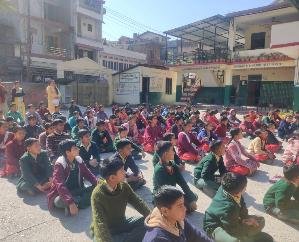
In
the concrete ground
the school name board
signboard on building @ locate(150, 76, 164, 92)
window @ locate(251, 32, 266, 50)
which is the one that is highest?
window @ locate(251, 32, 266, 50)

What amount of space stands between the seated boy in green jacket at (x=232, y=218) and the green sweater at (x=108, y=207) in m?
0.78

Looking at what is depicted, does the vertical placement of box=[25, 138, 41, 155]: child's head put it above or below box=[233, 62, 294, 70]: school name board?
below

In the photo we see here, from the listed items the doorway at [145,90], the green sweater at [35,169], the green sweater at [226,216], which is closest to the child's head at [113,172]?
the green sweater at [226,216]

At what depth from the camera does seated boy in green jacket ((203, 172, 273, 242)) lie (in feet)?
11.1

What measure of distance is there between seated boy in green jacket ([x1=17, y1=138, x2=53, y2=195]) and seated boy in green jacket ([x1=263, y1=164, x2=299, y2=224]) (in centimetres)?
352

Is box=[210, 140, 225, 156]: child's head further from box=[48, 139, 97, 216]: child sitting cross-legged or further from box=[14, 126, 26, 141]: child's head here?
box=[14, 126, 26, 141]: child's head

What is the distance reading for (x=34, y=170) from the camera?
17.6ft

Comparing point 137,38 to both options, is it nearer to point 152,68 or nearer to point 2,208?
point 152,68

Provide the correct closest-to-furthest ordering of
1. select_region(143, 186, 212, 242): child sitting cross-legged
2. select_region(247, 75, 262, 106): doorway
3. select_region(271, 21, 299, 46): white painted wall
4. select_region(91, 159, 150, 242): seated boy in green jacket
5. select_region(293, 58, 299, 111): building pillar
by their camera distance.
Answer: select_region(143, 186, 212, 242): child sitting cross-legged
select_region(91, 159, 150, 242): seated boy in green jacket
select_region(271, 21, 299, 46): white painted wall
select_region(293, 58, 299, 111): building pillar
select_region(247, 75, 262, 106): doorway

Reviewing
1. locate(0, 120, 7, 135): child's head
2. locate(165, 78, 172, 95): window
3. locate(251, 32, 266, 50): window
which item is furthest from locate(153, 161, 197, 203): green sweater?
locate(165, 78, 172, 95): window

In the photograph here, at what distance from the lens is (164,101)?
26.3 metres

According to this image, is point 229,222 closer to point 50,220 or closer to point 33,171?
point 50,220

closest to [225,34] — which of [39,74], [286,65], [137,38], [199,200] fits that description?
[286,65]

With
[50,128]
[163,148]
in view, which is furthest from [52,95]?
[163,148]
